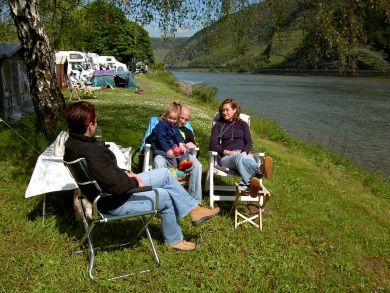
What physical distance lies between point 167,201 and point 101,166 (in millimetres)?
937

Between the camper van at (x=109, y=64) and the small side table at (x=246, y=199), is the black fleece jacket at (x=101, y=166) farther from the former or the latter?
the camper van at (x=109, y=64)

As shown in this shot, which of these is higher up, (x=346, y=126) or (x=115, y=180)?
(x=115, y=180)

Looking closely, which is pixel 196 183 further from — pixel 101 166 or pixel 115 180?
pixel 101 166

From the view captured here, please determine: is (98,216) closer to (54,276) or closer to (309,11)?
(54,276)

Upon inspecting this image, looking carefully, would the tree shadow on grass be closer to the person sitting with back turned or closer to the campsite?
the campsite

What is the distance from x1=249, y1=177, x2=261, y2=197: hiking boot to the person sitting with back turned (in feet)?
3.88

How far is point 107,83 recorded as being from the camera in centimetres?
3444

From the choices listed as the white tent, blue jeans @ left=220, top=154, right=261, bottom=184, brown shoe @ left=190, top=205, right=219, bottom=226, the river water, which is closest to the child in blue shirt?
blue jeans @ left=220, top=154, right=261, bottom=184

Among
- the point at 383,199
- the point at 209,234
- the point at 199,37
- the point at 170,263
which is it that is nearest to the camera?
the point at 170,263

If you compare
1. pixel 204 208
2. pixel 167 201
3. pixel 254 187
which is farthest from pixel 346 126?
pixel 167 201

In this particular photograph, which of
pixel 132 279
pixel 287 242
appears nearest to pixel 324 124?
pixel 287 242

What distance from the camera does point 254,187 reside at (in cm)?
626

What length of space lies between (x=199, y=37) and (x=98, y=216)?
5.05 metres

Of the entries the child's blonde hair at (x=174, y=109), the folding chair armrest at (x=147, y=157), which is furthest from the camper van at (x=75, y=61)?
the folding chair armrest at (x=147, y=157)
